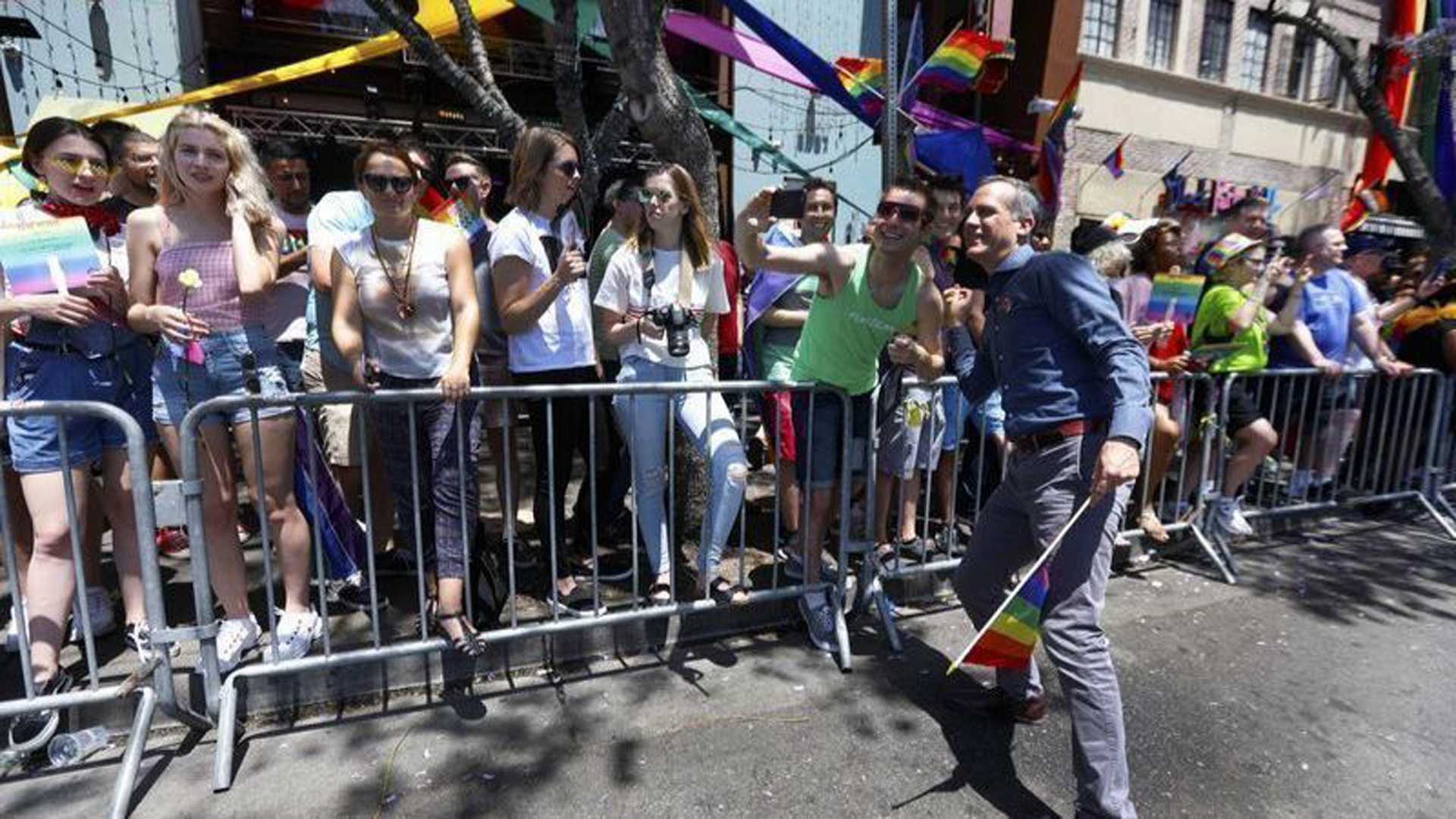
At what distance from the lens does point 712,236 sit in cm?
405

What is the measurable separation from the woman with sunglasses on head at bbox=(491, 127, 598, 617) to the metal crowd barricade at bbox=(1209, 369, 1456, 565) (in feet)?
14.0

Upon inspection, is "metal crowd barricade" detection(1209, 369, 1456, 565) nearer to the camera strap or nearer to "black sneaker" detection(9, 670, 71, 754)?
the camera strap

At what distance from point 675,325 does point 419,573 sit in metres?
1.51

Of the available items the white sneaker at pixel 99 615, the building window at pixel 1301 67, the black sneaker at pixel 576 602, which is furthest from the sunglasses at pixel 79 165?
the building window at pixel 1301 67

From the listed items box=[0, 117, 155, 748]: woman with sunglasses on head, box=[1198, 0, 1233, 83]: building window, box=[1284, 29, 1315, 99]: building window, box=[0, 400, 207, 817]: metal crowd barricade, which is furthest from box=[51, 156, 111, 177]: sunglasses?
box=[1284, 29, 1315, 99]: building window

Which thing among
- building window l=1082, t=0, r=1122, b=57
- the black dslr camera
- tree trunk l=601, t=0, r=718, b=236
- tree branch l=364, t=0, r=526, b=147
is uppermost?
building window l=1082, t=0, r=1122, b=57

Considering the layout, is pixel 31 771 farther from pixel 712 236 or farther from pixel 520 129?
pixel 520 129

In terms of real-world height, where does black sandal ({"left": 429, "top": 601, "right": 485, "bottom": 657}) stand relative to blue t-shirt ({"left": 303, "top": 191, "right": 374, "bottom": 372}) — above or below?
below

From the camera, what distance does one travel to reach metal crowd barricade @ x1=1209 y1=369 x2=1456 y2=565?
541 cm

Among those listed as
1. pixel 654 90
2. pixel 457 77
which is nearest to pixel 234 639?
pixel 654 90

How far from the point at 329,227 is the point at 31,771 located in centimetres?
243

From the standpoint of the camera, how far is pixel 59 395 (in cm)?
299

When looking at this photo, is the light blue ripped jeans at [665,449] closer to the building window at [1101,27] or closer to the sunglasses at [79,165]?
the sunglasses at [79,165]

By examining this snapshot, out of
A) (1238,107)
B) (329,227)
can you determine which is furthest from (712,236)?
(1238,107)
